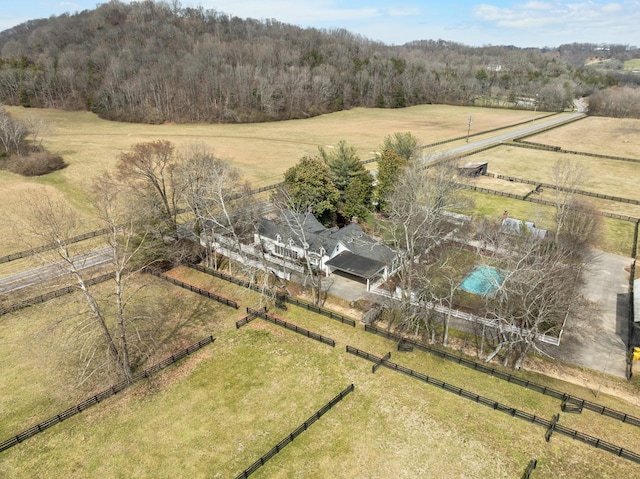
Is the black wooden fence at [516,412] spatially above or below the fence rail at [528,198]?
below

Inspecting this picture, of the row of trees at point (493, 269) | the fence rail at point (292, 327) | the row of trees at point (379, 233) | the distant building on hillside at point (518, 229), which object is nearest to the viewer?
the row of trees at point (493, 269)

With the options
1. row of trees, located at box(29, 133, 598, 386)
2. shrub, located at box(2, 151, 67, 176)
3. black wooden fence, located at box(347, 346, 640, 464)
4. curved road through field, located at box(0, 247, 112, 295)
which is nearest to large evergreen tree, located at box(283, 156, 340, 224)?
row of trees, located at box(29, 133, 598, 386)

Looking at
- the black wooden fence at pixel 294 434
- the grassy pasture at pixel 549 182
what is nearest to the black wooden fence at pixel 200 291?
the black wooden fence at pixel 294 434

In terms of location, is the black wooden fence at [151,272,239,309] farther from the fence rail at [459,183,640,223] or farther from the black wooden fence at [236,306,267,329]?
the fence rail at [459,183,640,223]

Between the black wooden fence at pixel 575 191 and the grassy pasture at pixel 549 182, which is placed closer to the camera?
the grassy pasture at pixel 549 182

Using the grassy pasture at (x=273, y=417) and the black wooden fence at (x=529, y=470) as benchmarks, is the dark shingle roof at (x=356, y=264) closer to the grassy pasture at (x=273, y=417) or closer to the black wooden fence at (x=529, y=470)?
the grassy pasture at (x=273, y=417)

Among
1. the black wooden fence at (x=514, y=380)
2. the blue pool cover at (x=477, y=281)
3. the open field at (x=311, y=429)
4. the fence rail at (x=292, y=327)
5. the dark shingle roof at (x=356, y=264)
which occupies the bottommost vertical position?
the open field at (x=311, y=429)

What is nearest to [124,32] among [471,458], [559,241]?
[559,241]

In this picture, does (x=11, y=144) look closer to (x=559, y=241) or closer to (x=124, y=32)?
(x=559, y=241)
